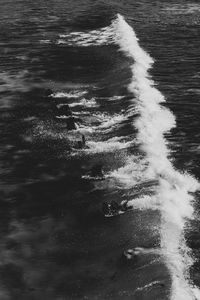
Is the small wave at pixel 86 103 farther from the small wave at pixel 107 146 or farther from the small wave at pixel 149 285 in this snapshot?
the small wave at pixel 149 285

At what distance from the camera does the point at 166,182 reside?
2052 centimetres

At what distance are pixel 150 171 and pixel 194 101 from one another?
9785 mm

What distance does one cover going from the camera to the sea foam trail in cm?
1546

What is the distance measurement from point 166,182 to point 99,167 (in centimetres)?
270

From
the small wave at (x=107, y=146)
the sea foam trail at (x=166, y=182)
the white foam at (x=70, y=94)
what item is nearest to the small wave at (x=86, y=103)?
the white foam at (x=70, y=94)

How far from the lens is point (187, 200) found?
63.3ft

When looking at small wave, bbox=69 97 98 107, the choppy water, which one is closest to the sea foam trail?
the choppy water

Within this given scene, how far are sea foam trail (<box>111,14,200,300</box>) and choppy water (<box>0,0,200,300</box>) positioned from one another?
0.16ft

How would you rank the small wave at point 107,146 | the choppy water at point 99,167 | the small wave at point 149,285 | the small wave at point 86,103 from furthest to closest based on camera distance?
the small wave at point 86,103 → the small wave at point 107,146 → the choppy water at point 99,167 → the small wave at point 149,285

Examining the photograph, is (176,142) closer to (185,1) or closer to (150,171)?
(150,171)

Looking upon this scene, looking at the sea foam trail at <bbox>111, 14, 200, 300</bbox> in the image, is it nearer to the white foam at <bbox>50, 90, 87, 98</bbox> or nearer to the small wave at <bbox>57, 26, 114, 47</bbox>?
the white foam at <bbox>50, 90, 87, 98</bbox>

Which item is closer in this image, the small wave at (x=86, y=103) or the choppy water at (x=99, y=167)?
the choppy water at (x=99, y=167)

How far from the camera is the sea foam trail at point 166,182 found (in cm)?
1546

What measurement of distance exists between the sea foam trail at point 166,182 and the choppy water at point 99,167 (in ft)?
0.16
